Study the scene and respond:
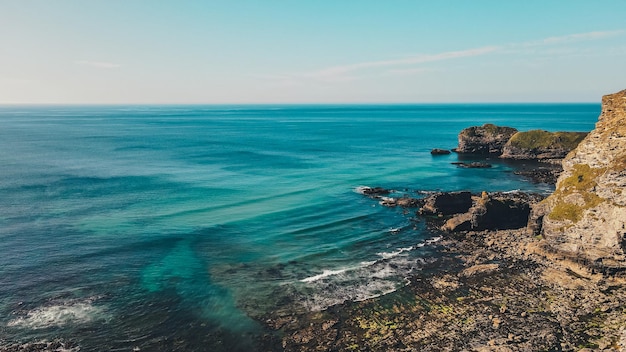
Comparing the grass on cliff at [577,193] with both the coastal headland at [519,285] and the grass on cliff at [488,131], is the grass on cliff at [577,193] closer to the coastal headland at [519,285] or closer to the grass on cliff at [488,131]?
the coastal headland at [519,285]

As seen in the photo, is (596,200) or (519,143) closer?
(596,200)

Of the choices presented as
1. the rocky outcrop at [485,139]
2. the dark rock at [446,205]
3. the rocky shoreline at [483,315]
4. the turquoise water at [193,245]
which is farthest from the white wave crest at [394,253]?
the rocky outcrop at [485,139]

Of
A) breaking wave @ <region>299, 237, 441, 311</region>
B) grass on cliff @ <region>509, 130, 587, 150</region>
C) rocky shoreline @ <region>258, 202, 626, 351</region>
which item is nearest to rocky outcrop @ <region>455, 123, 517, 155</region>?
grass on cliff @ <region>509, 130, 587, 150</region>

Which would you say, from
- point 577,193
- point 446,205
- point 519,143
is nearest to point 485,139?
point 519,143

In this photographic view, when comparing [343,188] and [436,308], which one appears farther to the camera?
[343,188]

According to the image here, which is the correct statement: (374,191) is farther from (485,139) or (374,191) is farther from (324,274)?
(485,139)

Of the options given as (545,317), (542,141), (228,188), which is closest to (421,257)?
(545,317)

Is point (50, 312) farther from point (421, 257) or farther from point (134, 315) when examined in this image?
point (421, 257)
